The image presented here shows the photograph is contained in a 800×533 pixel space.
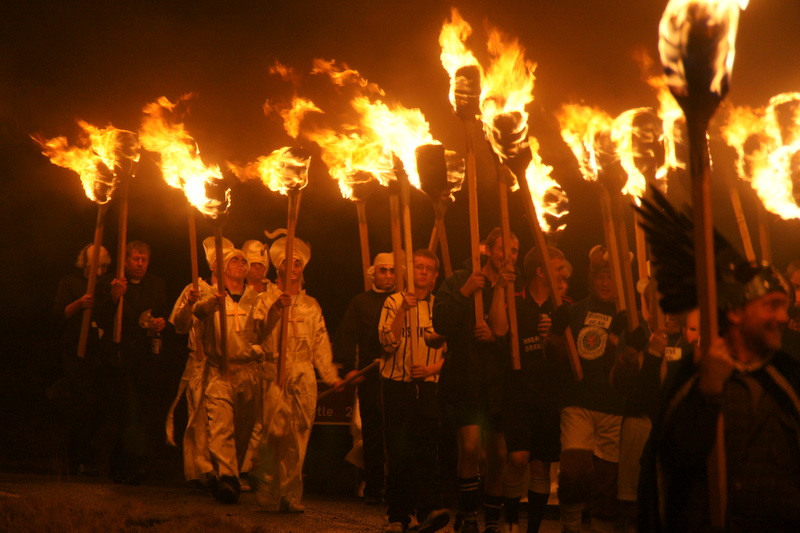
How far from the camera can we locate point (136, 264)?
10.3 metres

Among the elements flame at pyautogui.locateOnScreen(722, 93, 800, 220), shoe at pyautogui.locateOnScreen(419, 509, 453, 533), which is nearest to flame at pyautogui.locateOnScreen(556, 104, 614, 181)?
flame at pyautogui.locateOnScreen(722, 93, 800, 220)

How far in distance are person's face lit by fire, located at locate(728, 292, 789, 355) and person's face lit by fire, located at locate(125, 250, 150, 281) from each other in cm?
740

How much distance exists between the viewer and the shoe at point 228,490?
8.97 m

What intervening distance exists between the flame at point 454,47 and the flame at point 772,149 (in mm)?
2407

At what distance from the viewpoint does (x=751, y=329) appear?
416 centimetres

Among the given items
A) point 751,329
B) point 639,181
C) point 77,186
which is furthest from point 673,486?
point 77,186

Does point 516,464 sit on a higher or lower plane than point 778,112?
lower

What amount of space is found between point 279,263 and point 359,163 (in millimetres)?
1528

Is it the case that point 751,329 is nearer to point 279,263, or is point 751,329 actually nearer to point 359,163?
point 359,163

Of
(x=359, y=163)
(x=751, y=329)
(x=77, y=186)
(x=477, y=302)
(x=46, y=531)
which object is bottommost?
(x=46, y=531)

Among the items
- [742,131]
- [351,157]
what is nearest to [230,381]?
[351,157]

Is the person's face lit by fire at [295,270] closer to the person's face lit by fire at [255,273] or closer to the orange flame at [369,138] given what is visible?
the person's face lit by fire at [255,273]

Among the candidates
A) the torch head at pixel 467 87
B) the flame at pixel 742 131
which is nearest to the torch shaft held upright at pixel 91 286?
the torch head at pixel 467 87

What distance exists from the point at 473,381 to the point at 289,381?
8.19 ft
